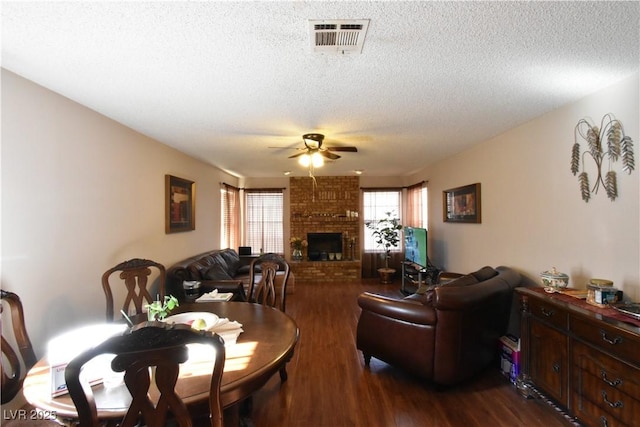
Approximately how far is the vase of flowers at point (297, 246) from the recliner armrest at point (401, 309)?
4.06 m

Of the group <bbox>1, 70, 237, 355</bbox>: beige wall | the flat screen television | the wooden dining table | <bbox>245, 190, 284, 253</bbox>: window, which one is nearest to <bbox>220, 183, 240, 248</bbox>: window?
<bbox>245, 190, 284, 253</bbox>: window

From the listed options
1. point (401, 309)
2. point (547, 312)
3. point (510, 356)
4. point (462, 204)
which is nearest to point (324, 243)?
point (462, 204)

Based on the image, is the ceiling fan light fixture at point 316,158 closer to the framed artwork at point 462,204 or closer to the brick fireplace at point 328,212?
the framed artwork at point 462,204

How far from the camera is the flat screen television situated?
4.72m

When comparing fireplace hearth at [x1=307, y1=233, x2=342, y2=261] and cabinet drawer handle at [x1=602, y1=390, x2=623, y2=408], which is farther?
fireplace hearth at [x1=307, y1=233, x2=342, y2=261]

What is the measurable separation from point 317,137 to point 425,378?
253cm

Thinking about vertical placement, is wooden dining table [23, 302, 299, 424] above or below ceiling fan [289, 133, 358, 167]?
below

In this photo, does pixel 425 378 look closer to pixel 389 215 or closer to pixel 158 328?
pixel 158 328

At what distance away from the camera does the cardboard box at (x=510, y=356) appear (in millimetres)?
2475

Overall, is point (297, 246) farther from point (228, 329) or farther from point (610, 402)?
point (610, 402)

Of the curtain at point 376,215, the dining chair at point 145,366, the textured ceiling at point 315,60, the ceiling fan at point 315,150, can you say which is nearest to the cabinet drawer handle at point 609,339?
the textured ceiling at point 315,60

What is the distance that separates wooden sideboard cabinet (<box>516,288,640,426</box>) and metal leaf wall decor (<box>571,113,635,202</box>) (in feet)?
2.83

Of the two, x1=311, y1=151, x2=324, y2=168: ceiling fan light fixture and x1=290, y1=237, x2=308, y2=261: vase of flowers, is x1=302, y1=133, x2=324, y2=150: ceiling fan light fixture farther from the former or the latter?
x1=290, y1=237, x2=308, y2=261: vase of flowers

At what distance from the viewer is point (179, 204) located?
13.1 feet
